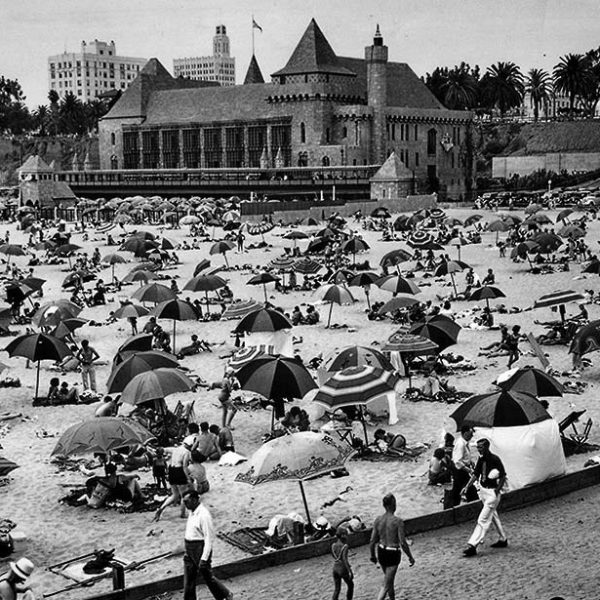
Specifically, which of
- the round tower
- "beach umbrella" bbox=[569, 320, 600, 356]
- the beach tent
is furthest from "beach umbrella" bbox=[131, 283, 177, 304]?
the round tower

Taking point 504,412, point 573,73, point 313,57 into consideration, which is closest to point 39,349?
point 504,412

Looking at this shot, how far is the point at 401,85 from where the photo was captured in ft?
283

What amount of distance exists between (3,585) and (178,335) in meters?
17.3

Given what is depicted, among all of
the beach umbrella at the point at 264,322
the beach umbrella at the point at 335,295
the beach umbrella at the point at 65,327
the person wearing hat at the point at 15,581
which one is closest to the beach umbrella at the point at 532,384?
the beach umbrella at the point at 264,322

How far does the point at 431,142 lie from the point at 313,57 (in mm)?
11720

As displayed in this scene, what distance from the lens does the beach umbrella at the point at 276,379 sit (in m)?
15.1

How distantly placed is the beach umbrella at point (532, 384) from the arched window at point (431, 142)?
230 feet

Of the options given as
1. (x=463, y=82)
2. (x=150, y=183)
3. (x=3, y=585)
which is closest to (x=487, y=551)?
(x=3, y=585)

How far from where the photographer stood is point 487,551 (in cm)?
1102

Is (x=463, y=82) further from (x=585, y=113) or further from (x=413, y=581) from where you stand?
(x=413, y=581)

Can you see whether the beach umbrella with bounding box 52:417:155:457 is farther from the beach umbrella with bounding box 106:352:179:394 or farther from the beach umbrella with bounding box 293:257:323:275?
the beach umbrella with bounding box 293:257:323:275

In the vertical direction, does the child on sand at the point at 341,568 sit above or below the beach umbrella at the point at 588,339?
below

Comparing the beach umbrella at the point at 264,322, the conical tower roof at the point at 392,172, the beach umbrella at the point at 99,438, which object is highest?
the conical tower roof at the point at 392,172

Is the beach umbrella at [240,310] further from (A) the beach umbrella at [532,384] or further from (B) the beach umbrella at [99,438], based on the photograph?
(B) the beach umbrella at [99,438]
